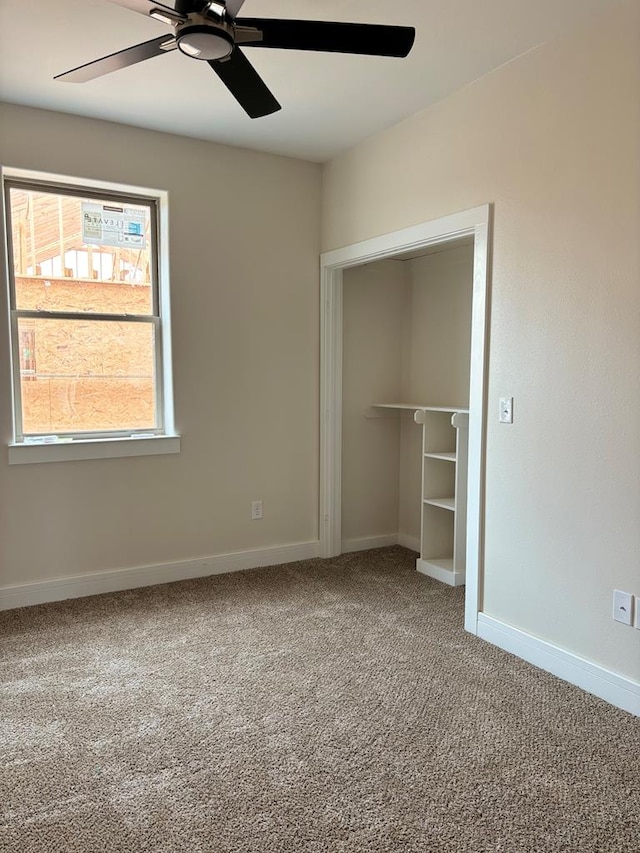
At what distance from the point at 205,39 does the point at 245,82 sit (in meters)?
0.38

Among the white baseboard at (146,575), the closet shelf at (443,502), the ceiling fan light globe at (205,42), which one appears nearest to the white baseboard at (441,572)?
the closet shelf at (443,502)

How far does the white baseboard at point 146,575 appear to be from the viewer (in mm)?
3445

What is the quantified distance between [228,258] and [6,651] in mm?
2518

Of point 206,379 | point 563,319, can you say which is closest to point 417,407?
point 206,379

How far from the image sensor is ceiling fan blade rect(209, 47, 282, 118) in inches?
81.6

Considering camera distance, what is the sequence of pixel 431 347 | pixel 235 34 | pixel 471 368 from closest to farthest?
1. pixel 235 34
2. pixel 471 368
3. pixel 431 347

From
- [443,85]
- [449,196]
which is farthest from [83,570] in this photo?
[443,85]

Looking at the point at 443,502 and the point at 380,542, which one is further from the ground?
the point at 443,502

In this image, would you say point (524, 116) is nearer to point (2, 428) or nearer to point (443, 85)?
point (443, 85)

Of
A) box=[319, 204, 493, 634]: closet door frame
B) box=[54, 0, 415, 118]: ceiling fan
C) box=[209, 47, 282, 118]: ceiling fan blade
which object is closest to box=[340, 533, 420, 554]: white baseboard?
box=[319, 204, 493, 634]: closet door frame

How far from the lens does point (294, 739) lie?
221cm

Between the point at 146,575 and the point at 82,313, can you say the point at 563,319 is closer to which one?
the point at 82,313

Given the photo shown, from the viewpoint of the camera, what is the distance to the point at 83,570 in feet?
11.9

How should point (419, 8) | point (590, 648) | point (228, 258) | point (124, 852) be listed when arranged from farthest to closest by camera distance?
point (228, 258) < point (590, 648) < point (419, 8) < point (124, 852)
